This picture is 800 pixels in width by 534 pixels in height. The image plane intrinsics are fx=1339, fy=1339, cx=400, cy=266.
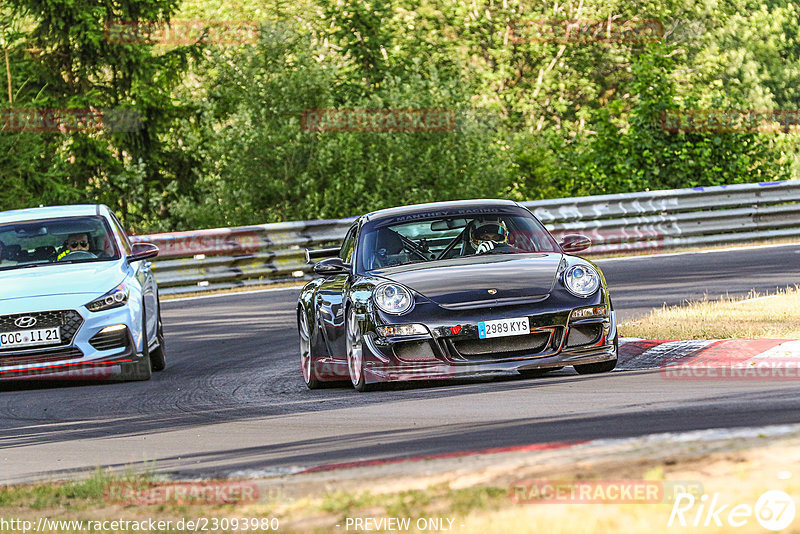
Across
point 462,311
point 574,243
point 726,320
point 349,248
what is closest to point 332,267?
point 349,248

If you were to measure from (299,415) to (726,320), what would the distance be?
14.5 ft

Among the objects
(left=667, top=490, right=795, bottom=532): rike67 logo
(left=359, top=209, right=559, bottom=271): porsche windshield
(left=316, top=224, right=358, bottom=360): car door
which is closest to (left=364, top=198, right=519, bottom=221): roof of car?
(left=359, top=209, right=559, bottom=271): porsche windshield

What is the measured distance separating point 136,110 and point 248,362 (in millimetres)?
21899

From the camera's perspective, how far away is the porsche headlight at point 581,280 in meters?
9.33

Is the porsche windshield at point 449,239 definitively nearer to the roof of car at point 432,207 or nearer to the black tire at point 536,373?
the roof of car at point 432,207

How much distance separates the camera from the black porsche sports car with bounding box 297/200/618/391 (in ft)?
29.9

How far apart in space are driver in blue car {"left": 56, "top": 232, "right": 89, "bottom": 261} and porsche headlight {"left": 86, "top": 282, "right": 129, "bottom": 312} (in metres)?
1.04

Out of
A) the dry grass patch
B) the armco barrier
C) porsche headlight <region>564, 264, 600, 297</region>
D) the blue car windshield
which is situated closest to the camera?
porsche headlight <region>564, 264, 600, 297</region>

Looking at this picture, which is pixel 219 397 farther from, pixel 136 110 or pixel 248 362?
pixel 136 110

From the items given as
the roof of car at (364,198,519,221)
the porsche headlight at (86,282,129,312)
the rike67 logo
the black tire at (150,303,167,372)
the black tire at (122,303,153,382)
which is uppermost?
the rike67 logo

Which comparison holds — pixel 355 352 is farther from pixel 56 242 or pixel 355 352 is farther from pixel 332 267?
pixel 56 242

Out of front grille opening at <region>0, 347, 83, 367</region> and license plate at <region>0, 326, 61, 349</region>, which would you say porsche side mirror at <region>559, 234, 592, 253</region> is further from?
license plate at <region>0, 326, 61, 349</region>

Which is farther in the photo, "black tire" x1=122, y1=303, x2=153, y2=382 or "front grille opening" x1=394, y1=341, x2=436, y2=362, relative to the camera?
"black tire" x1=122, y1=303, x2=153, y2=382

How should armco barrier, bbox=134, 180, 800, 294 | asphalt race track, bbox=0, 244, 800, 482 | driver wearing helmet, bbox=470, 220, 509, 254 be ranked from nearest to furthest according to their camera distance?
asphalt race track, bbox=0, 244, 800, 482, driver wearing helmet, bbox=470, 220, 509, 254, armco barrier, bbox=134, 180, 800, 294
